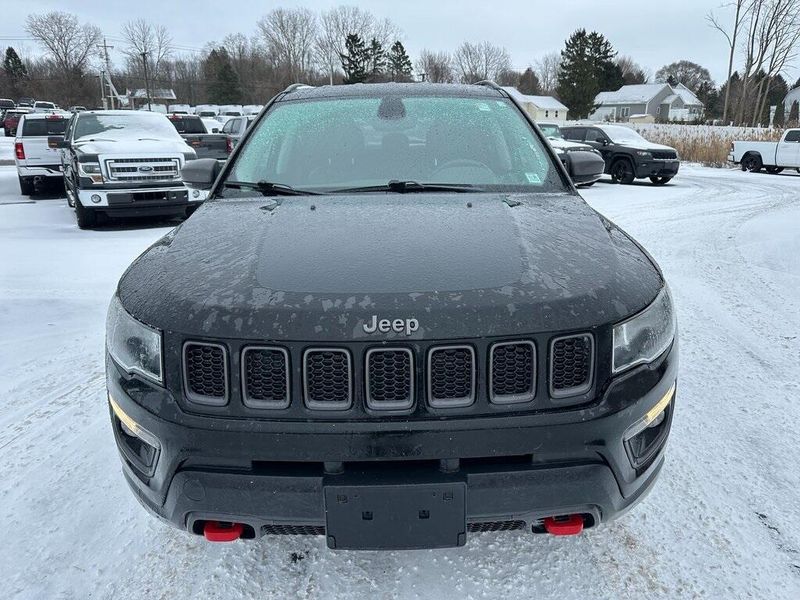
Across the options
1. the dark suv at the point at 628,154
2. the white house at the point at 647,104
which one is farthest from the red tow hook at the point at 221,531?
the white house at the point at 647,104

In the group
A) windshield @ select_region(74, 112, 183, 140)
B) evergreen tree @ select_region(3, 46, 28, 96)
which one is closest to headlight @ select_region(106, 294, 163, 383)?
windshield @ select_region(74, 112, 183, 140)

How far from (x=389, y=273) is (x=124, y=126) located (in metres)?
10.2

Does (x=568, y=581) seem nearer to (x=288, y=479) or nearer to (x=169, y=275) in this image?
(x=288, y=479)

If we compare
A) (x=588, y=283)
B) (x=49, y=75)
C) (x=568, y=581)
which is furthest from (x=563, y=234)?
(x=49, y=75)

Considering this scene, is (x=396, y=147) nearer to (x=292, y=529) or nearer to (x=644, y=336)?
(x=644, y=336)

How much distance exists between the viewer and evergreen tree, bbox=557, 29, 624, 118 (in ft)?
230

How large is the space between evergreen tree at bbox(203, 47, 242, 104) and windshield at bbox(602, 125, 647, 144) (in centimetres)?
6859

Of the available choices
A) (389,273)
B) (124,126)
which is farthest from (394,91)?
(124,126)

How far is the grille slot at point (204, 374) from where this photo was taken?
5.55ft

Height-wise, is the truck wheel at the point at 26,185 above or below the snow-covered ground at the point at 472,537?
above

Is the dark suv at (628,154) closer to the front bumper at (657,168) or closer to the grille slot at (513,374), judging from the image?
the front bumper at (657,168)

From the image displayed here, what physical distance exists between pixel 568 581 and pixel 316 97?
8.84ft

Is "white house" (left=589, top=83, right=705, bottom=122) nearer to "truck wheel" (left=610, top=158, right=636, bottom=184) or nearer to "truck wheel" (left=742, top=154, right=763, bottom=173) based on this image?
"truck wheel" (left=742, top=154, right=763, bottom=173)

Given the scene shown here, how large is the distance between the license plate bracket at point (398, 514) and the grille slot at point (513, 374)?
270 mm
